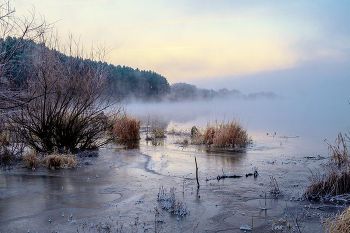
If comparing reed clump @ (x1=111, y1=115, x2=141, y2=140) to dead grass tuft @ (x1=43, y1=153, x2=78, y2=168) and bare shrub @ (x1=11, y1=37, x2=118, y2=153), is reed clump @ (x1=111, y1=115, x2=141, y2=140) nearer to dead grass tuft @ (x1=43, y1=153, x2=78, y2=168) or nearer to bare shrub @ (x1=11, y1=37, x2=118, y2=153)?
bare shrub @ (x1=11, y1=37, x2=118, y2=153)

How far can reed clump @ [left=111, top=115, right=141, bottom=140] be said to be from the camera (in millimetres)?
16797

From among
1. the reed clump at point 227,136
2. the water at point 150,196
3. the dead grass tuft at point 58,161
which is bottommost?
the water at point 150,196

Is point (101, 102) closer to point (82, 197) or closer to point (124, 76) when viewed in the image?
point (82, 197)

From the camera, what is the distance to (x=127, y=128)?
55.3 ft

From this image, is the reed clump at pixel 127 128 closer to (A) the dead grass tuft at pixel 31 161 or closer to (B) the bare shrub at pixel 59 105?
(B) the bare shrub at pixel 59 105

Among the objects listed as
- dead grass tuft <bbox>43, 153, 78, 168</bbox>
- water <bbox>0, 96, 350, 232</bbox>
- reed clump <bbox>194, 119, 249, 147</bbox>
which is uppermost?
reed clump <bbox>194, 119, 249, 147</bbox>

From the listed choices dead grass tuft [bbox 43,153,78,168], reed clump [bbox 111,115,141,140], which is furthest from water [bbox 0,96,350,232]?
reed clump [bbox 111,115,141,140]

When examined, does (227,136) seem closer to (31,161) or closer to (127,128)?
(127,128)

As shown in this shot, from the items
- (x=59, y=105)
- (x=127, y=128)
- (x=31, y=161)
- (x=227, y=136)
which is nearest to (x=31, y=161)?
(x=31, y=161)

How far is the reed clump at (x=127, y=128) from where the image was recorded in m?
16.8

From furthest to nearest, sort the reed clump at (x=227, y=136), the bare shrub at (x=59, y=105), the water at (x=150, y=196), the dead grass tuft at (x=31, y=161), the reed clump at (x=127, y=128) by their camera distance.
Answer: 1. the reed clump at (x=127, y=128)
2. the reed clump at (x=227, y=136)
3. the bare shrub at (x=59, y=105)
4. the dead grass tuft at (x=31, y=161)
5. the water at (x=150, y=196)

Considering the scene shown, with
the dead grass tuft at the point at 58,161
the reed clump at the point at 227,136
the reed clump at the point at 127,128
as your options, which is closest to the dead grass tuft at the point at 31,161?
the dead grass tuft at the point at 58,161

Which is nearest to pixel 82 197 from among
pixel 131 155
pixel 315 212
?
pixel 315 212

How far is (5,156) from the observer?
9.25 meters
